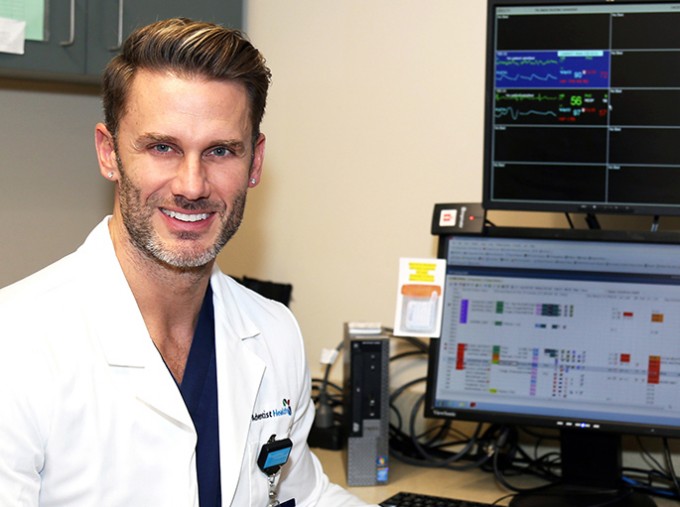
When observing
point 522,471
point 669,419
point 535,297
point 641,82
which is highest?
point 641,82

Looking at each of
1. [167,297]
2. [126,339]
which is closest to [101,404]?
[126,339]

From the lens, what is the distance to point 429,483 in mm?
1923

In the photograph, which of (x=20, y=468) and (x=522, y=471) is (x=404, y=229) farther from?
(x=20, y=468)

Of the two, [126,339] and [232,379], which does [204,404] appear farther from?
[126,339]

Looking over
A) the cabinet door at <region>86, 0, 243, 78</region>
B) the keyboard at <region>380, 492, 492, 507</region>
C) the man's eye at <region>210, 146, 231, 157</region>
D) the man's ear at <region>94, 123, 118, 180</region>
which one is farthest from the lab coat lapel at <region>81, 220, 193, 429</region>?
the cabinet door at <region>86, 0, 243, 78</region>

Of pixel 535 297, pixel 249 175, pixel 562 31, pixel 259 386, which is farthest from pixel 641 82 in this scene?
pixel 259 386

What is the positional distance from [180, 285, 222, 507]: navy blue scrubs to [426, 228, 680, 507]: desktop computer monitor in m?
0.54

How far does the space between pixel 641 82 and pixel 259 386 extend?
0.86 meters

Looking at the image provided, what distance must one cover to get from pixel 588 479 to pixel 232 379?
0.75 meters

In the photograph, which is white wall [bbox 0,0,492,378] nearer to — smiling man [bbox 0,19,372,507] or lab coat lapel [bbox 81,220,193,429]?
smiling man [bbox 0,19,372,507]

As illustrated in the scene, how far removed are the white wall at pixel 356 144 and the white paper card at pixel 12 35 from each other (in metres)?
0.66

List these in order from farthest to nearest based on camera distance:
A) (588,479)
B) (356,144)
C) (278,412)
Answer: (356,144) < (588,479) < (278,412)

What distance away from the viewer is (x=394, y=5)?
221cm

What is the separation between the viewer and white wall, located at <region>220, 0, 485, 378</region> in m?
2.15
